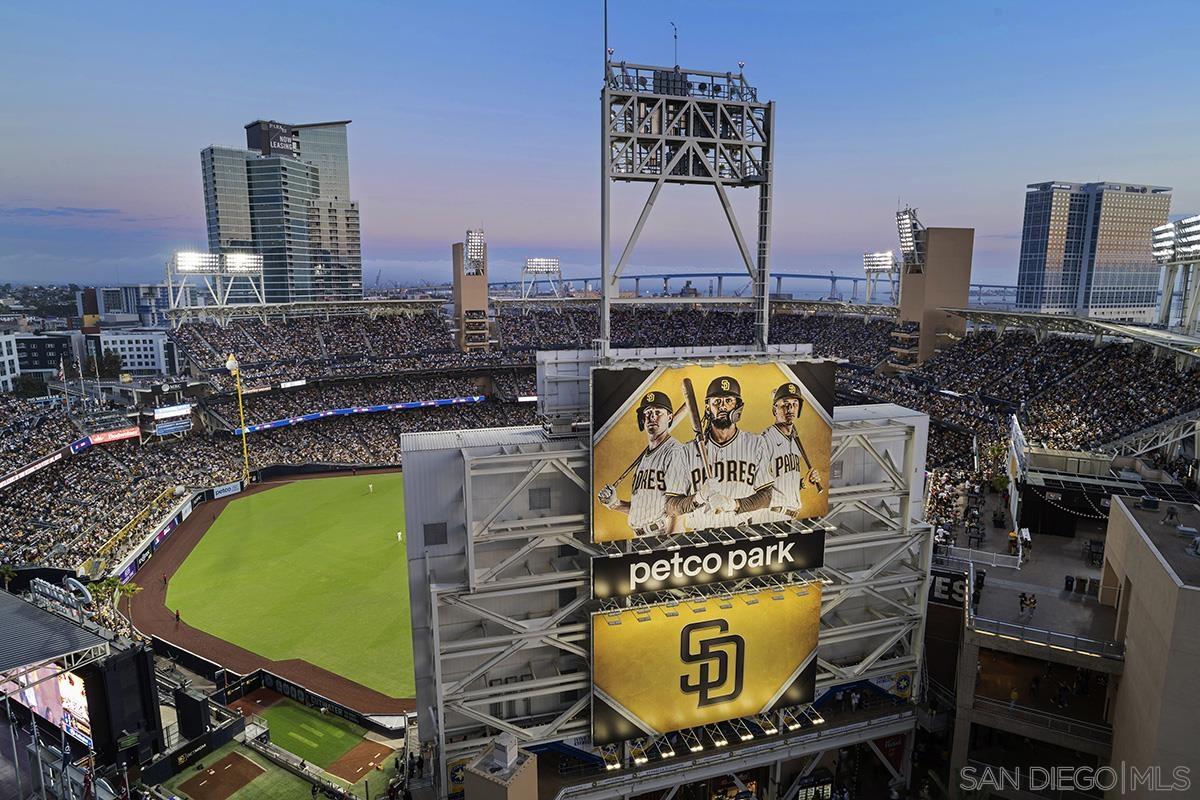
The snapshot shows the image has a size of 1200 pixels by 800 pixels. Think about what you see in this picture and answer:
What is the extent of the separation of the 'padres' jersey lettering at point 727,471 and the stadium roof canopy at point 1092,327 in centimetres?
2485

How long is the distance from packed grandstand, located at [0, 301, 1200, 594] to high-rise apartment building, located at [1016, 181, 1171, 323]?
114 meters

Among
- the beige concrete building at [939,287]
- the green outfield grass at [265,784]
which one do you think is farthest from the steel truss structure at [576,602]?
the beige concrete building at [939,287]

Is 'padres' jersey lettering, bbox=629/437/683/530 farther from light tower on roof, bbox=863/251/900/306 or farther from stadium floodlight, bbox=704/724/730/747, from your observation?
light tower on roof, bbox=863/251/900/306

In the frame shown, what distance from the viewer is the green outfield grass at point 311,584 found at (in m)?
27.8

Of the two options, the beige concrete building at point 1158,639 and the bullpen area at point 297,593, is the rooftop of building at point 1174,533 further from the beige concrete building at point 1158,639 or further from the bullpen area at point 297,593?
the bullpen area at point 297,593

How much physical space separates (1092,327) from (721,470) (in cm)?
3673

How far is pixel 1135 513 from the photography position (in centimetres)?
1783

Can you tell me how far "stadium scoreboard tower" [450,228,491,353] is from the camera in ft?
232

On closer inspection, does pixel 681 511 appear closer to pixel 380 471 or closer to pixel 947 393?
pixel 947 393

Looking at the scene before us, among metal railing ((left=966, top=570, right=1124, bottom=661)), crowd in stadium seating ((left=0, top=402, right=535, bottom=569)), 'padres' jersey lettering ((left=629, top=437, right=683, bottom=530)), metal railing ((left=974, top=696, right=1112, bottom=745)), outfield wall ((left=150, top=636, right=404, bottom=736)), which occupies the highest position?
'padres' jersey lettering ((left=629, top=437, right=683, bottom=530))

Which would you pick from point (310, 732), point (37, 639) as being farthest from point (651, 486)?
point (310, 732)

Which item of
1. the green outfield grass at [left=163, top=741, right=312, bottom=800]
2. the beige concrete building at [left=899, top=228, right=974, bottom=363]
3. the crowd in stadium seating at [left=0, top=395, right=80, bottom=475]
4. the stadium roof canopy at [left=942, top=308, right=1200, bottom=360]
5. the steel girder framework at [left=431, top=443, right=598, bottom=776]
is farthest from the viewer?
the beige concrete building at [left=899, top=228, right=974, bottom=363]

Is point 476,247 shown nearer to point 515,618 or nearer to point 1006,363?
point 1006,363

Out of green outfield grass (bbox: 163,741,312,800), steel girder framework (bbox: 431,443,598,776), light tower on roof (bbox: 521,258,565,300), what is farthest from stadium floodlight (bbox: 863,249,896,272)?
green outfield grass (bbox: 163,741,312,800)
